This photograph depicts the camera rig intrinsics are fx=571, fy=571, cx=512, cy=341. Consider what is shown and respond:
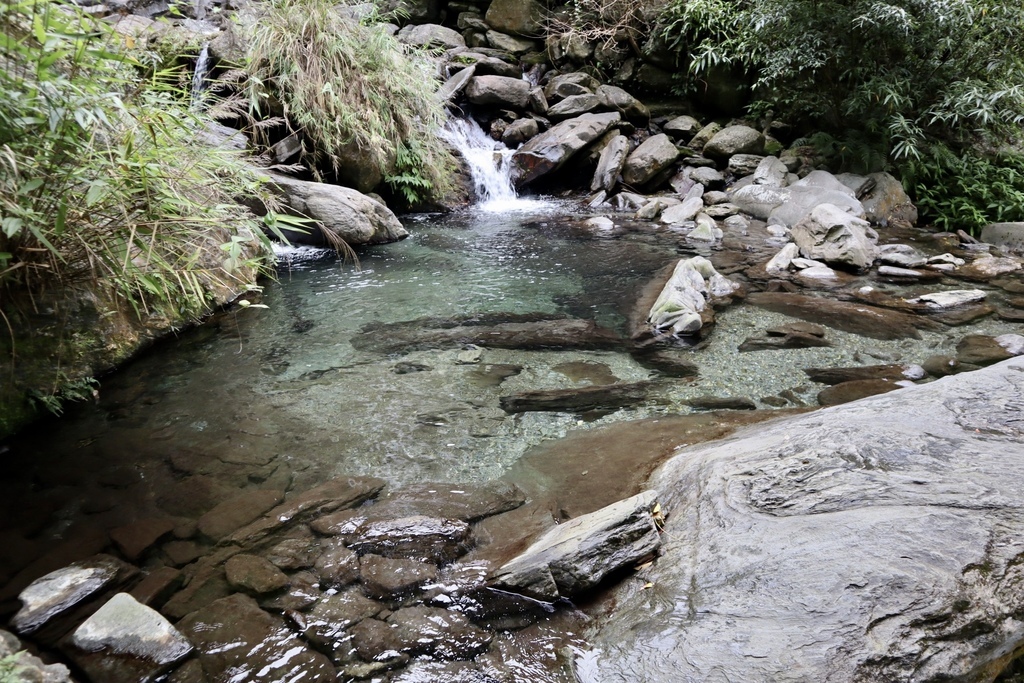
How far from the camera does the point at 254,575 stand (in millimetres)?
2115

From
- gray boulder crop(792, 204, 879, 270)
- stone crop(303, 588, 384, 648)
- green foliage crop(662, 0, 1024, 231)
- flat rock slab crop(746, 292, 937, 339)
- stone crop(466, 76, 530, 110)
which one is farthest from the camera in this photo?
stone crop(466, 76, 530, 110)

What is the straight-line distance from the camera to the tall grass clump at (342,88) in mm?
7199

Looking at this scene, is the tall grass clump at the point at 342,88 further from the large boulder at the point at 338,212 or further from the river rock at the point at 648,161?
the river rock at the point at 648,161

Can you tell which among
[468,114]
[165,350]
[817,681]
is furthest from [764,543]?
[468,114]

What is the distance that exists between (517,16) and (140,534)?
13.5 meters

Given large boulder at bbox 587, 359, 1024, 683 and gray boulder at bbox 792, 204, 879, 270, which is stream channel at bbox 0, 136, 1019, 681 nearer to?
large boulder at bbox 587, 359, 1024, 683

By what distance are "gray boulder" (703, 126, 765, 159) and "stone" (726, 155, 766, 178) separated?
0.62 ft

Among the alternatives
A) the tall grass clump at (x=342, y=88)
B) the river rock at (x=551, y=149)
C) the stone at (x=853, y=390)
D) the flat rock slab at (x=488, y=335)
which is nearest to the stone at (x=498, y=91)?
the river rock at (x=551, y=149)

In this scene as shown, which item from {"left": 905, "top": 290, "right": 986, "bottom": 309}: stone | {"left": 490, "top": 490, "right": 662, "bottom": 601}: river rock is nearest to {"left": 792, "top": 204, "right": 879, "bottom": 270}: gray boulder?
{"left": 905, "top": 290, "right": 986, "bottom": 309}: stone

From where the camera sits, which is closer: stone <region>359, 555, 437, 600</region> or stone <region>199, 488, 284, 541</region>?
stone <region>359, 555, 437, 600</region>

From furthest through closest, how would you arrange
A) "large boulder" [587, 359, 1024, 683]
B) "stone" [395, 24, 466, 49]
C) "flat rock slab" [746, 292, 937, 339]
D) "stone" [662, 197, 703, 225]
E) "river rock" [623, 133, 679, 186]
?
"stone" [395, 24, 466, 49], "river rock" [623, 133, 679, 186], "stone" [662, 197, 703, 225], "flat rock slab" [746, 292, 937, 339], "large boulder" [587, 359, 1024, 683]

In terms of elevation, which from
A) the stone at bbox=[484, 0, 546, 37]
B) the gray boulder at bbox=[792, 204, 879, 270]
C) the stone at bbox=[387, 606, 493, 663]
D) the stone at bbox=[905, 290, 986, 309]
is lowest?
the stone at bbox=[387, 606, 493, 663]

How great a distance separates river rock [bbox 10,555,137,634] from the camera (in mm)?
1885

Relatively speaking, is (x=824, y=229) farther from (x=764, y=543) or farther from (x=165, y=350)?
(x=165, y=350)
